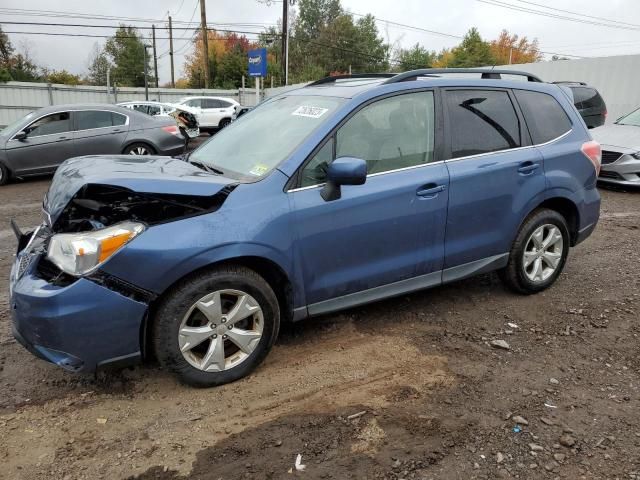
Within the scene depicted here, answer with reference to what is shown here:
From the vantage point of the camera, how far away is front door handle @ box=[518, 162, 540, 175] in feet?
13.0

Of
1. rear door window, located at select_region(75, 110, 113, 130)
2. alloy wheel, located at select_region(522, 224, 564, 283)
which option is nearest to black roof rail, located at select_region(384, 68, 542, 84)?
alloy wheel, located at select_region(522, 224, 564, 283)

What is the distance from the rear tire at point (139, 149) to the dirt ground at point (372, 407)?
684 cm

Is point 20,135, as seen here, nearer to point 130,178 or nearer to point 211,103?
point 130,178

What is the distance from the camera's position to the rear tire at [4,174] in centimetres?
981

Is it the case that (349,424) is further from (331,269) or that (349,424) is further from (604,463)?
(604,463)

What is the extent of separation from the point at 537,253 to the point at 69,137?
9089 millimetres

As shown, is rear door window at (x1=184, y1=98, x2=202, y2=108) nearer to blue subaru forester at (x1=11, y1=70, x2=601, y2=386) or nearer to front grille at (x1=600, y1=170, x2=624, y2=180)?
front grille at (x1=600, y1=170, x2=624, y2=180)

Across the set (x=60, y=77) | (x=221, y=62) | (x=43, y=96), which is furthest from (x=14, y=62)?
(x=43, y=96)

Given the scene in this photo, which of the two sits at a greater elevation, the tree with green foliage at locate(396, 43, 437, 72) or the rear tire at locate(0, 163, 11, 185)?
the tree with green foliage at locate(396, 43, 437, 72)

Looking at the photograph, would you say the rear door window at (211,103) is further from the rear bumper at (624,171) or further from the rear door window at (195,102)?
the rear bumper at (624,171)

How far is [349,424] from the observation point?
8.93 feet

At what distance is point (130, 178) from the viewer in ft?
9.29

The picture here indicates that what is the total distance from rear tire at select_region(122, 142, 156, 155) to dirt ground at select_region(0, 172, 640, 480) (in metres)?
6.84

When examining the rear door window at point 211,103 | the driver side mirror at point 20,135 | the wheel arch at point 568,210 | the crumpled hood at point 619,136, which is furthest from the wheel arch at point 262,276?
the rear door window at point 211,103
